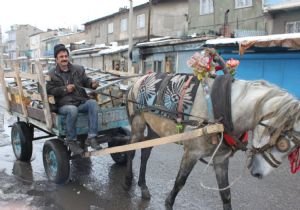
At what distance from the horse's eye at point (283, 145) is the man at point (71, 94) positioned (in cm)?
251

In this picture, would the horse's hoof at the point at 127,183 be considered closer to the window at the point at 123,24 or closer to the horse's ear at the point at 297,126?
the horse's ear at the point at 297,126

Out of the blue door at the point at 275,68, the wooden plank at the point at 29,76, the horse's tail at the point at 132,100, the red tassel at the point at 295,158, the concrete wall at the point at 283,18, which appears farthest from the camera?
the concrete wall at the point at 283,18

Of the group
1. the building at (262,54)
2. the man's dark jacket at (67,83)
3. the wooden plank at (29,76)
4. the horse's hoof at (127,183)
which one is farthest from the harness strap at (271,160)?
the building at (262,54)

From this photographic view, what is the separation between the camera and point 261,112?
315 cm

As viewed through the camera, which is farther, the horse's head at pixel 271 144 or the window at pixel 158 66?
the window at pixel 158 66

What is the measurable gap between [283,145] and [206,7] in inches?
882

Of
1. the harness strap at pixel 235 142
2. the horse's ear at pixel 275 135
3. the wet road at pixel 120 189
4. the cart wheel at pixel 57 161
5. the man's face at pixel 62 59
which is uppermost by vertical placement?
the man's face at pixel 62 59

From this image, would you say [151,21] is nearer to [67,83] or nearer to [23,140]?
[23,140]

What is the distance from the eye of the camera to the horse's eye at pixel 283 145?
294 centimetres

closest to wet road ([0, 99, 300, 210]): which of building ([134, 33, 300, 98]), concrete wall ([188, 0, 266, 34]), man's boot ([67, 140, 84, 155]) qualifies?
man's boot ([67, 140, 84, 155])

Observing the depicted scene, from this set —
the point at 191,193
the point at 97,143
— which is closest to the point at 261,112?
the point at 191,193

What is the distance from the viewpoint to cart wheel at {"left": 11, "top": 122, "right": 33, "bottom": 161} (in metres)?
6.03

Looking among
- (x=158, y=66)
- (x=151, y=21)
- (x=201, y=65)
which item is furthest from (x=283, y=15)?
(x=201, y=65)

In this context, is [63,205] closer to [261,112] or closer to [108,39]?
[261,112]
